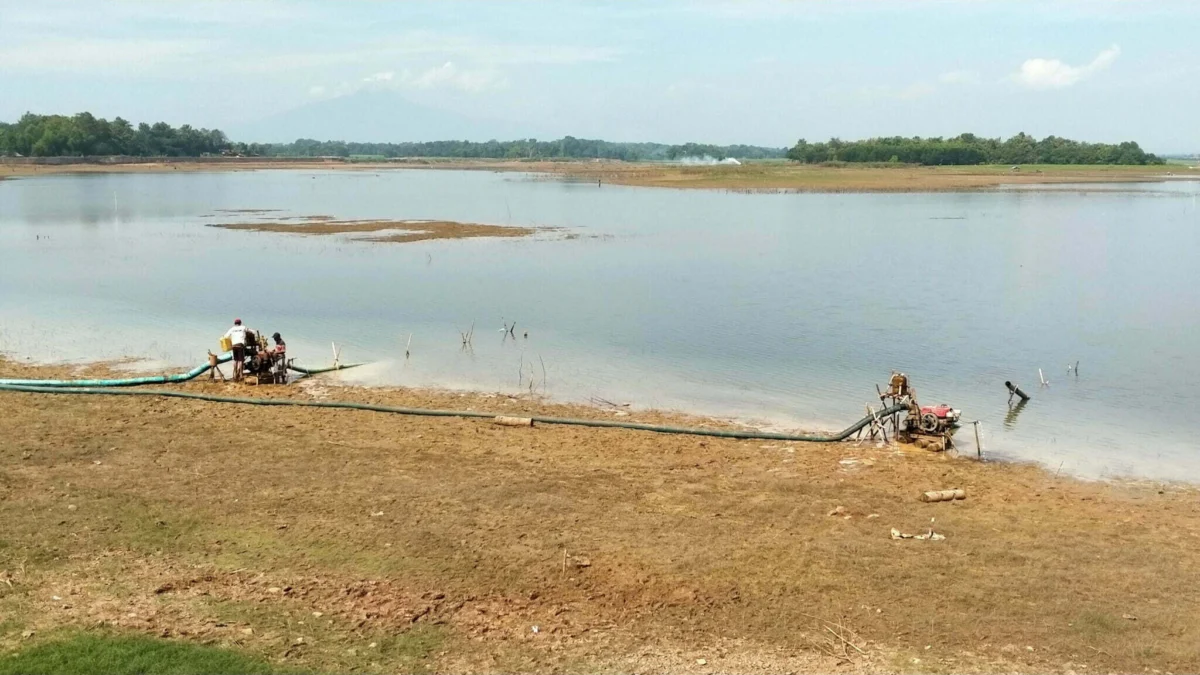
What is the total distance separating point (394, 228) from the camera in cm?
5494

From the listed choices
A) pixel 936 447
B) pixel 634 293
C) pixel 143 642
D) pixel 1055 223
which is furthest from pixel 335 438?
pixel 1055 223

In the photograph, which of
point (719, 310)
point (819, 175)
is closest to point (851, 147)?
point (819, 175)

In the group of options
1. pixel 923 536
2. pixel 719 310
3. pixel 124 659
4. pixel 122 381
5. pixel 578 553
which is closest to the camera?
pixel 124 659

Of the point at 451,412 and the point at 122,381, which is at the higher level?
the point at 122,381

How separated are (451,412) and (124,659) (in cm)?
983

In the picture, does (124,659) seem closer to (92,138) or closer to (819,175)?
(819,175)

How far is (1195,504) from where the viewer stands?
45.8ft

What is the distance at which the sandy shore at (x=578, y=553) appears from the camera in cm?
905


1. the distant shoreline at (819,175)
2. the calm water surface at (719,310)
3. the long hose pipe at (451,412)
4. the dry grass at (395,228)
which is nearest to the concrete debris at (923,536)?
the long hose pipe at (451,412)

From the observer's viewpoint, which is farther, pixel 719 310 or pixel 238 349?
pixel 719 310

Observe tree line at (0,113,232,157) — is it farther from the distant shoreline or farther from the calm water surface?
the calm water surface

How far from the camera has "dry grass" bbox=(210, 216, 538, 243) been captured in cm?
5129

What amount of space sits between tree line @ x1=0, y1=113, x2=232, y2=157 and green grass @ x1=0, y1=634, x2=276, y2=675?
540 ft

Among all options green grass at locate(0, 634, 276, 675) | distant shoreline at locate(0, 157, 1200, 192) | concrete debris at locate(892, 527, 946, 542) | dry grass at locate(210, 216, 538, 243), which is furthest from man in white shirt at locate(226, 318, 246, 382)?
distant shoreline at locate(0, 157, 1200, 192)
